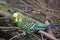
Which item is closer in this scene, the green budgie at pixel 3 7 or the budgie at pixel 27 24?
the budgie at pixel 27 24

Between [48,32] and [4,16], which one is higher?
[4,16]

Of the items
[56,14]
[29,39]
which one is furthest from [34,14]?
[29,39]

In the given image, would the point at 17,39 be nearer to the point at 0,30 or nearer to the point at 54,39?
the point at 0,30

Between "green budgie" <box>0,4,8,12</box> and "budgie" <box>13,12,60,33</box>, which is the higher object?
"green budgie" <box>0,4,8,12</box>

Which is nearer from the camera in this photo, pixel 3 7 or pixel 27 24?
pixel 27 24

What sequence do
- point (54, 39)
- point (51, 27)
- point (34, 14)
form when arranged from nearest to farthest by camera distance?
point (54, 39) < point (51, 27) < point (34, 14)

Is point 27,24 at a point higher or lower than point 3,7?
lower

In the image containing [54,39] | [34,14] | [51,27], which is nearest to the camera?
[54,39]

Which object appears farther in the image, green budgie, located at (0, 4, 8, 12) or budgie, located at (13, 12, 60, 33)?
green budgie, located at (0, 4, 8, 12)

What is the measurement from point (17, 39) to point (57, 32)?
1.84 feet

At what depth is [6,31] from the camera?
2.40 metres

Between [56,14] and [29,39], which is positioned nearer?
[29,39]

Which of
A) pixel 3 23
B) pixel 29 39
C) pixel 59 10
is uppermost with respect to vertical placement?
pixel 59 10

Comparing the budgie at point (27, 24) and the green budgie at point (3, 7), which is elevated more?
the green budgie at point (3, 7)
